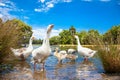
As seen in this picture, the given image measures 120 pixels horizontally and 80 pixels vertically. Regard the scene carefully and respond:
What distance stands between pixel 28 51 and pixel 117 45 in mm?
5772

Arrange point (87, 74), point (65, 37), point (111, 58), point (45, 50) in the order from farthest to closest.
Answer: point (65, 37) < point (45, 50) < point (87, 74) < point (111, 58)

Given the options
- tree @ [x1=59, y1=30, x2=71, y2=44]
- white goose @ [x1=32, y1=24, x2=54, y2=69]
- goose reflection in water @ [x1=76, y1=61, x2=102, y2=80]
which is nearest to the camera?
goose reflection in water @ [x1=76, y1=61, x2=102, y2=80]

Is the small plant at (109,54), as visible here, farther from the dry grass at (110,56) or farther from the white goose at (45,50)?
the white goose at (45,50)

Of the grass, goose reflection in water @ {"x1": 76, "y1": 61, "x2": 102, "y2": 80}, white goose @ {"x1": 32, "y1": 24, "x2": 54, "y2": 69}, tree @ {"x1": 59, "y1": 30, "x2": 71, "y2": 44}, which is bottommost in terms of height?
goose reflection in water @ {"x1": 76, "y1": 61, "x2": 102, "y2": 80}

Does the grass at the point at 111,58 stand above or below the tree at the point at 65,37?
below

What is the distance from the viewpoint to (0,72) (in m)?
8.81

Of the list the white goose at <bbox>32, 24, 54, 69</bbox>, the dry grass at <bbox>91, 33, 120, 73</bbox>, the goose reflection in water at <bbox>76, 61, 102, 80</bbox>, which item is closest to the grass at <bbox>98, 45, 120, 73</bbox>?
the dry grass at <bbox>91, 33, 120, 73</bbox>

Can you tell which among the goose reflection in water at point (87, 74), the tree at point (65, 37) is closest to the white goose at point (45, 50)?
the goose reflection in water at point (87, 74)

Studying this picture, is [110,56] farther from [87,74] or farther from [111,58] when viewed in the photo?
[87,74]

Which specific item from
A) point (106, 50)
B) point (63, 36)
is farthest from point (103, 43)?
point (63, 36)

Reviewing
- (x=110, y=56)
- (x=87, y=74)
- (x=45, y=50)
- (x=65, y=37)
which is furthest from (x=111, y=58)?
(x=65, y=37)

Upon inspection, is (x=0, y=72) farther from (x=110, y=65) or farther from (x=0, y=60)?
(x=110, y=65)

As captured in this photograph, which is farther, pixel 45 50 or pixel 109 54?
pixel 45 50

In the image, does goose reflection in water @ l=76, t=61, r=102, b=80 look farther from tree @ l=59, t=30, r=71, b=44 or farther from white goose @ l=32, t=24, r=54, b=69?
tree @ l=59, t=30, r=71, b=44
